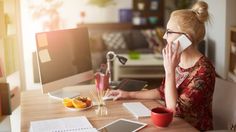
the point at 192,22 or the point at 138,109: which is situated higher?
the point at 192,22

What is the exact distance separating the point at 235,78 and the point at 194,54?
110 inches

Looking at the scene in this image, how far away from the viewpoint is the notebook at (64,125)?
4.69 ft

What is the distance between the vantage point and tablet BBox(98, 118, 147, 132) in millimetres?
1431

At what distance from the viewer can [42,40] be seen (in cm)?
179

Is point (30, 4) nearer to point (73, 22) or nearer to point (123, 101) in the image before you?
point (73, 22)

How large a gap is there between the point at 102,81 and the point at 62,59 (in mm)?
313

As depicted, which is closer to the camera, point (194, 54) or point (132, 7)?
point (194, 54)

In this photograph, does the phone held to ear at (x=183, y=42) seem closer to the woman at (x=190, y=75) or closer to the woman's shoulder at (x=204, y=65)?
the woman at (x=190, y=75)

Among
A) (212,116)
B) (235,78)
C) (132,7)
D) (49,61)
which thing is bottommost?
(235,78)

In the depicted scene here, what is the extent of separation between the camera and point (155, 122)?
57.9 inches

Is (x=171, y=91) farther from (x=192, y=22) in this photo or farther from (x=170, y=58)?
(x=192, y=22)

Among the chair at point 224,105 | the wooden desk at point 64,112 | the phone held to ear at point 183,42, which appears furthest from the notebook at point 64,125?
the chair at point 224,105

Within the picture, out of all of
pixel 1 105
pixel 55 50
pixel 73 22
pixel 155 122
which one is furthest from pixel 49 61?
pixel 73 22

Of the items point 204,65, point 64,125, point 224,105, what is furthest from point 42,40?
point 224,105
